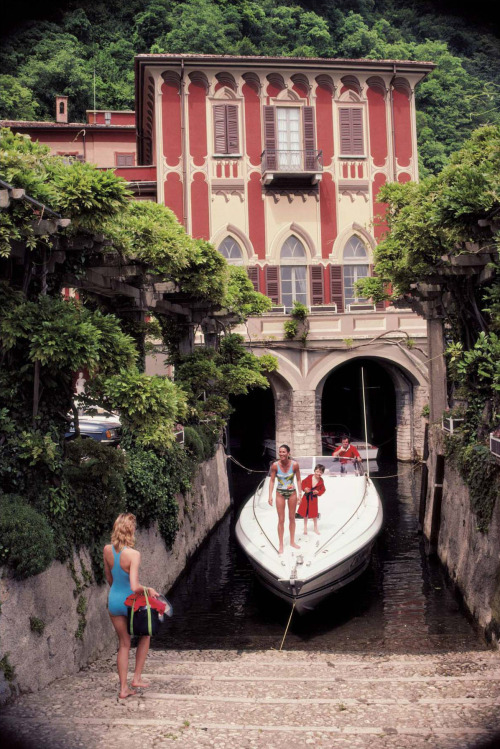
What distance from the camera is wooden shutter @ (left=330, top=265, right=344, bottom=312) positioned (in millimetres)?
33969

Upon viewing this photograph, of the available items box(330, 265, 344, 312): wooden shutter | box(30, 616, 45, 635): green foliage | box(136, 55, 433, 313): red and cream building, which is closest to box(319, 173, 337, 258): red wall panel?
box(136, 55, 433, 313): red and cream building

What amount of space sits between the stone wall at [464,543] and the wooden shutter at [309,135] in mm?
16554

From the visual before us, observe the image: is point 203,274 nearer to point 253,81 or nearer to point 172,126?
point 172,126

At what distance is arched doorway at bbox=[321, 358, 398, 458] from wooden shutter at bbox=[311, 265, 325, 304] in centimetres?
571

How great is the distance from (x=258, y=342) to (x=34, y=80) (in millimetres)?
22384

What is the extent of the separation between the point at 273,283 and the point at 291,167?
503 cm

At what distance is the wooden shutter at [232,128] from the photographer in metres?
33.4

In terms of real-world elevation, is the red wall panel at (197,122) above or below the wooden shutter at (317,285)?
above

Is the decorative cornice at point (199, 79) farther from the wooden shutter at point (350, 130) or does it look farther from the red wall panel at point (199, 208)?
the wooden shutter at point (350, 130)

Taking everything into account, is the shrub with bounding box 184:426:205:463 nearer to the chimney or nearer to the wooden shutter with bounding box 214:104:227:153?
the wooden shutter with bounding box 214:104:227:153

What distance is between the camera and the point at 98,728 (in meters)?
7.11

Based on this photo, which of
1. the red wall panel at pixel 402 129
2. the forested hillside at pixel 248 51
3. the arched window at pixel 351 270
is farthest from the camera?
the forested hillside at pixel 248 51

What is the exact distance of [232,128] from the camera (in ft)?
110

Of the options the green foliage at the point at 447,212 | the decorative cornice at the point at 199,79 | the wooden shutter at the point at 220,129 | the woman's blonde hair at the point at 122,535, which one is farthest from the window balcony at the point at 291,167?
the woman's blonde hair at the point at 122,535
